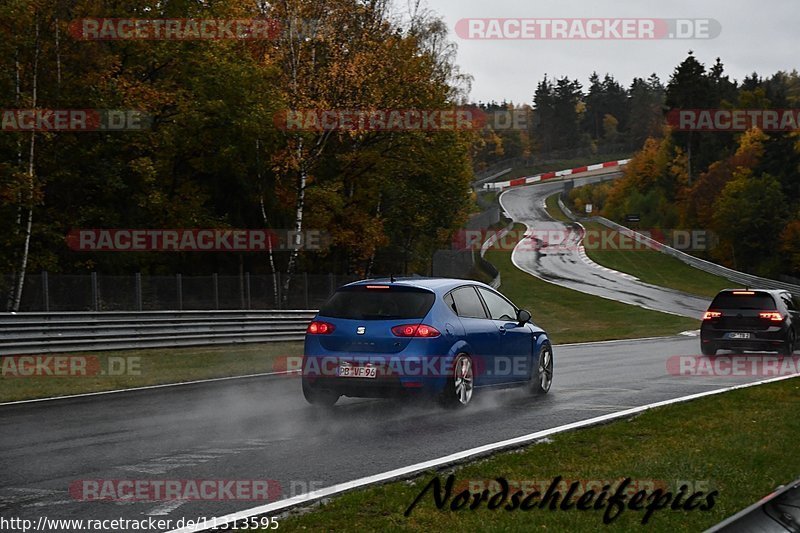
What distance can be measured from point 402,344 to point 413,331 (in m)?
0.21

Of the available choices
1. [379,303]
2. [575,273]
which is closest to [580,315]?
[575,273]

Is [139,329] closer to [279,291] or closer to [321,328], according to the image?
[279,291]

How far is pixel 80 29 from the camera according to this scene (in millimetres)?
31766

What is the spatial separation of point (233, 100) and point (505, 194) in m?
95.2

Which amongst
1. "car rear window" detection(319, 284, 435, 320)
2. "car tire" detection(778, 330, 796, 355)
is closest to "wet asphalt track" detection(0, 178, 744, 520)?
"car rear window" detection(319, 284, 435, 320)

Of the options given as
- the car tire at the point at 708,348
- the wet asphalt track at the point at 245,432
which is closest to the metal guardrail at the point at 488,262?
the car tire at the point at 708,348

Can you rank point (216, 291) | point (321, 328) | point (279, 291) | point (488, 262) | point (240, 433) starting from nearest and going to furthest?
point (240, 433)
point (321, 328)
point (216, 291)
point (279, 291)
point (488, 262)

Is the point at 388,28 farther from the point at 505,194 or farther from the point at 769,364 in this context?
the point at 505,194

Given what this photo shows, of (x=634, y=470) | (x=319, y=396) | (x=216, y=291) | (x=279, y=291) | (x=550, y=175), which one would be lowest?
(x=279, y=291)

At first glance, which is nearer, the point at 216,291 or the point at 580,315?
the point at 216,291

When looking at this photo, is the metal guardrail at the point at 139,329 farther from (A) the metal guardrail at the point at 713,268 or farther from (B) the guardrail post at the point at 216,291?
(A) the metal guardrail at the point at 713,268

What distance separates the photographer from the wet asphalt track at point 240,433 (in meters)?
7.29

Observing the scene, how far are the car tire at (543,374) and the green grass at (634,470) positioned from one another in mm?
2352

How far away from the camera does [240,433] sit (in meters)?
9.84
